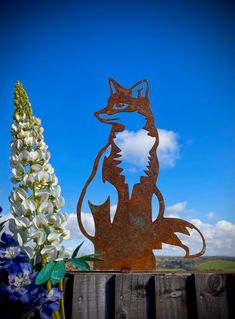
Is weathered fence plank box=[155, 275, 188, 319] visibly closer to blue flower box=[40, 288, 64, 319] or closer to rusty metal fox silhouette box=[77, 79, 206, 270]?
blue flower box=[40, 288, 64, 319]

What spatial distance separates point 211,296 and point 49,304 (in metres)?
1.18

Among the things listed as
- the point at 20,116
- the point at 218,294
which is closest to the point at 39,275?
the point at 20,116

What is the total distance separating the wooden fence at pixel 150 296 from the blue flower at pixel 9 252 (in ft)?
2.25

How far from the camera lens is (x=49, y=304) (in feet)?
3.45

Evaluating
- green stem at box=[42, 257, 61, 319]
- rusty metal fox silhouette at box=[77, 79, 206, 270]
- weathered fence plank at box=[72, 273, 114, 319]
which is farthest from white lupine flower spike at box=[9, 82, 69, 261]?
rusty metal fox silhouette at box=[77, 79, 206, 270]

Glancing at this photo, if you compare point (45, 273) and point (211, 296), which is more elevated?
point (45, 273)

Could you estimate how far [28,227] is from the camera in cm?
110

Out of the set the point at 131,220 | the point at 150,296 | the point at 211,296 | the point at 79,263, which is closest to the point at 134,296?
the point at 150,296

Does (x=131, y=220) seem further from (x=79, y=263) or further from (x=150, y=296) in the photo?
(x=79, y=263)

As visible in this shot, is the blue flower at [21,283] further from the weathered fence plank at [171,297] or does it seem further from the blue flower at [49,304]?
the weathered fence plank at [171,297]

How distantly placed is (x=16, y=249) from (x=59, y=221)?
19cm

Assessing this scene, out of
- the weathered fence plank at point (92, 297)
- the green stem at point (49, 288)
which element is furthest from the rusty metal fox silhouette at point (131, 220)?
the green stem at point (49, 288)

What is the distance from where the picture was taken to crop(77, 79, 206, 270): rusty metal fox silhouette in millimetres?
3332

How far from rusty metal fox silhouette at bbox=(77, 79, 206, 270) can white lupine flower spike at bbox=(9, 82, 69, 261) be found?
87.1 inches
